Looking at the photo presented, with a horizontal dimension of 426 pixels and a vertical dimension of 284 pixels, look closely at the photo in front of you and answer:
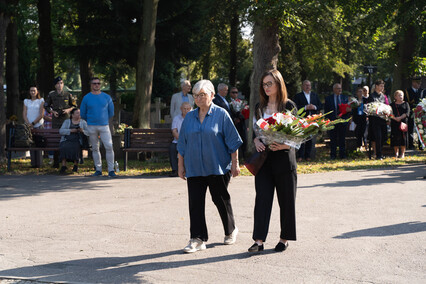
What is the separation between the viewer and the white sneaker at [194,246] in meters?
6.77

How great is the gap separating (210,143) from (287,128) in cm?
88

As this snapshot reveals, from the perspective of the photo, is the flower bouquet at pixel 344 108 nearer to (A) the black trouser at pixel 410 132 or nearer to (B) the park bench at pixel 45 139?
(A) the black trouser at pixel 410 132

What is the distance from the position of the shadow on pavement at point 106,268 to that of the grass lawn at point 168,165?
7430mm

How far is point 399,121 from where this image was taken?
17.1 metres

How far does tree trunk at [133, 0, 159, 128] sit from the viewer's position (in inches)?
717

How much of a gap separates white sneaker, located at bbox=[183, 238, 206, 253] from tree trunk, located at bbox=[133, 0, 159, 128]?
11.9 metres

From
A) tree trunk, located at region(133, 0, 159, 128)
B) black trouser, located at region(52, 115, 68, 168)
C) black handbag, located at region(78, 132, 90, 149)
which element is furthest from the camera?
tree trunk, located at region(133, 0, 159, 128)

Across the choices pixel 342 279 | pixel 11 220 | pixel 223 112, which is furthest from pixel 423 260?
pixel 11 220

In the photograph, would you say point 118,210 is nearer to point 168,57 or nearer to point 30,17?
point 168,57

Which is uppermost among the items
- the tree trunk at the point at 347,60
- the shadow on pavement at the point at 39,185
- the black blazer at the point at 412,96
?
the tree trunk at the point at 347,60

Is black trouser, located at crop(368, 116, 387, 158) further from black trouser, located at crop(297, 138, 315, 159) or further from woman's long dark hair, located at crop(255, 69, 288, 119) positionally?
woman's long dark hair, located at crop(255, 69, 288, 119)

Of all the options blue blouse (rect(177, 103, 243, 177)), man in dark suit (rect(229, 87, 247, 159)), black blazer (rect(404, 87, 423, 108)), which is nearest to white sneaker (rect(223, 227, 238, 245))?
blue blouse (rect(177, 103, 243, 177))

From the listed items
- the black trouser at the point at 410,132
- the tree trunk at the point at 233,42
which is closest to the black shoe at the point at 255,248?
the black trouser at the point at 410,132

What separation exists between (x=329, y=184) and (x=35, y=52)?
29915mm
